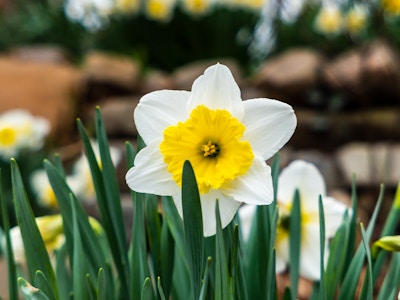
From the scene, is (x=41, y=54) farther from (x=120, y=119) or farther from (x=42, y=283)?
(x=42, y=283)

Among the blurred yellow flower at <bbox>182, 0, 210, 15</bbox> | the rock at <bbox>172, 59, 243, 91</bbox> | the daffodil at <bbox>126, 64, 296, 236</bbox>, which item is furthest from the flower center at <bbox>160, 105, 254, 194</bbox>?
the blurred yellow flower at <bbox>182, 0, 210, 15</bbox>

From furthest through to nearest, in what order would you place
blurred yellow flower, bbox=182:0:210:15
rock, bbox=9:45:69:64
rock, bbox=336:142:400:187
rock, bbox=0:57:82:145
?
rock, bbox=9:45:69:64, blurred yellow flower, bbox=182:0:210:15, rock, bbox=0:57:82:145, rock, bbox=336:142:400:187

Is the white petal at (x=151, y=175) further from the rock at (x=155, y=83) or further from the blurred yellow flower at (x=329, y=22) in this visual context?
the blurred yellow flower at (x=329, y=22)

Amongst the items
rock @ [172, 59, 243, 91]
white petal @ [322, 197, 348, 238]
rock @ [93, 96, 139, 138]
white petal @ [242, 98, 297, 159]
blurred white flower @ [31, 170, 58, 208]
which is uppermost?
rock @ [172, 59, 243, 91]

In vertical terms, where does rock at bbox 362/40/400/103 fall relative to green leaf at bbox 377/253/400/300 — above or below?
above

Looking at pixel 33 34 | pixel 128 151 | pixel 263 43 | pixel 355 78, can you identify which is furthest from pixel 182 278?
pixel 33 34

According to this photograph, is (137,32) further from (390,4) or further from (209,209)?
(209,209)

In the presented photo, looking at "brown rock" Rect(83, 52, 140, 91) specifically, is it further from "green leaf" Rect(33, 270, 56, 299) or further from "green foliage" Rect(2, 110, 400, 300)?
"green leaf" Rect(33, 270, 56, 299)

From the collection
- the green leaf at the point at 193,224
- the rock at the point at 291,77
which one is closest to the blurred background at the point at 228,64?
the rock at the point at 291,77
